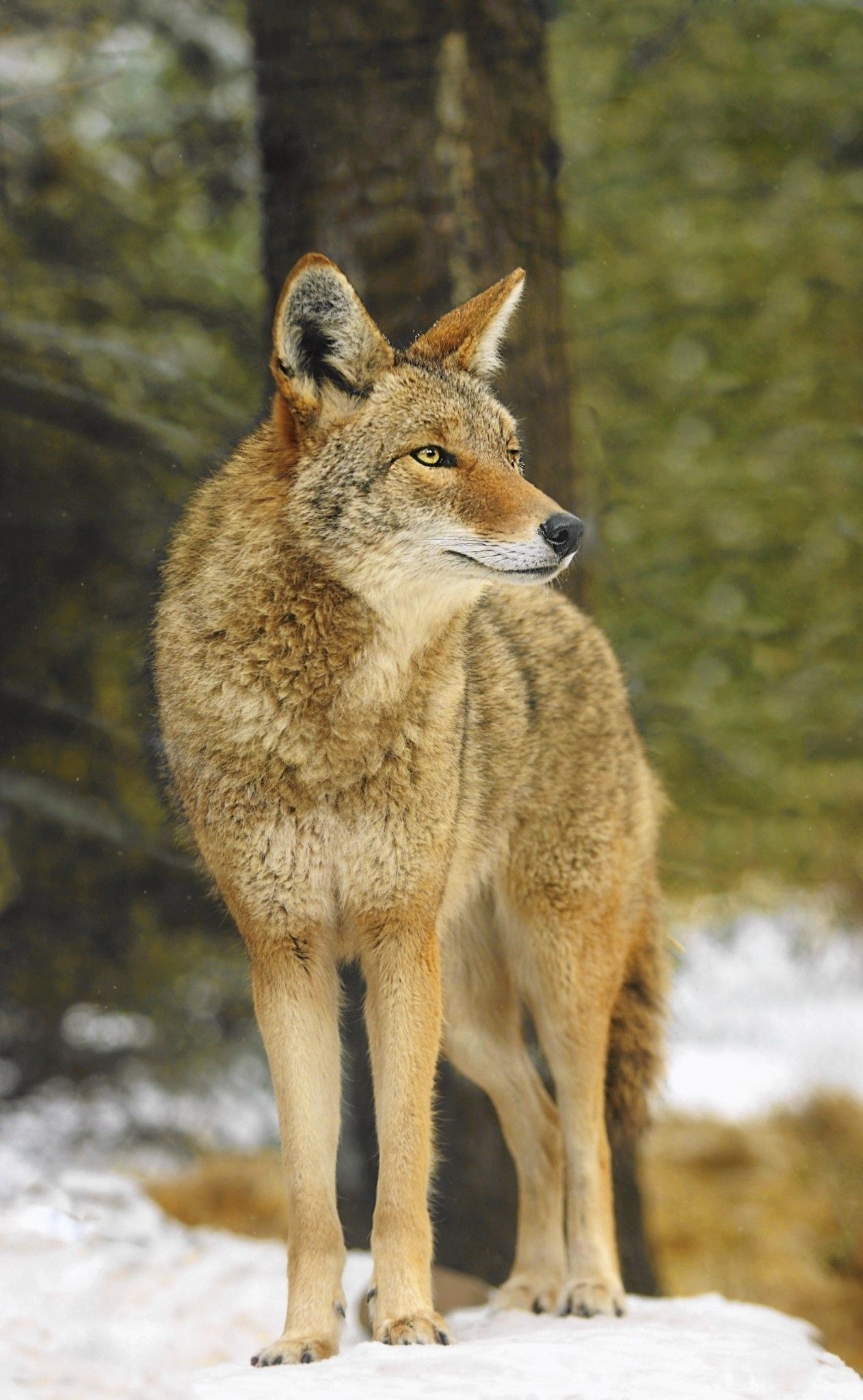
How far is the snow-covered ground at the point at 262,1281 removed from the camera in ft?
11.7

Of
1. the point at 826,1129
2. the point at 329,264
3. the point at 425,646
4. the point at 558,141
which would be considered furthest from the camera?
the point at 826,1129

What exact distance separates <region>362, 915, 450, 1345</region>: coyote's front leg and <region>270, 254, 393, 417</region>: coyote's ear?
1.50 metres

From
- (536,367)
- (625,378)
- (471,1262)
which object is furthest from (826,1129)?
(536,367)

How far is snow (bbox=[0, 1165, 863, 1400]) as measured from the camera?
3479 millimetres

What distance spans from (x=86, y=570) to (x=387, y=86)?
2.73 m

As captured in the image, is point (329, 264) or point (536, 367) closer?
point (329, 264)

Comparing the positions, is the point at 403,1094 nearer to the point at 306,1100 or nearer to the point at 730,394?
the point at 306,1100

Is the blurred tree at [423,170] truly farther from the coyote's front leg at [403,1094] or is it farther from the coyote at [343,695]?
the coyote's front leg at [403,1094]

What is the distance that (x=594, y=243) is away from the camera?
8.34 metres

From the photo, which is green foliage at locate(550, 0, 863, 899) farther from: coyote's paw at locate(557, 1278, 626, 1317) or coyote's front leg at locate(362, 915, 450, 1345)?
coyote's front leg at locate(362, 915, 450, 1345)

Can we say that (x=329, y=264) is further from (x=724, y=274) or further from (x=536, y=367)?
(x=724, y=274)

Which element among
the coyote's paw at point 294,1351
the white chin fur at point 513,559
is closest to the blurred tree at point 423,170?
the white chin fur at point 513,559

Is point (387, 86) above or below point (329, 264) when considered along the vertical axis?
above

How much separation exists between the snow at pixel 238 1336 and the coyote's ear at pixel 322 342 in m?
2.54
